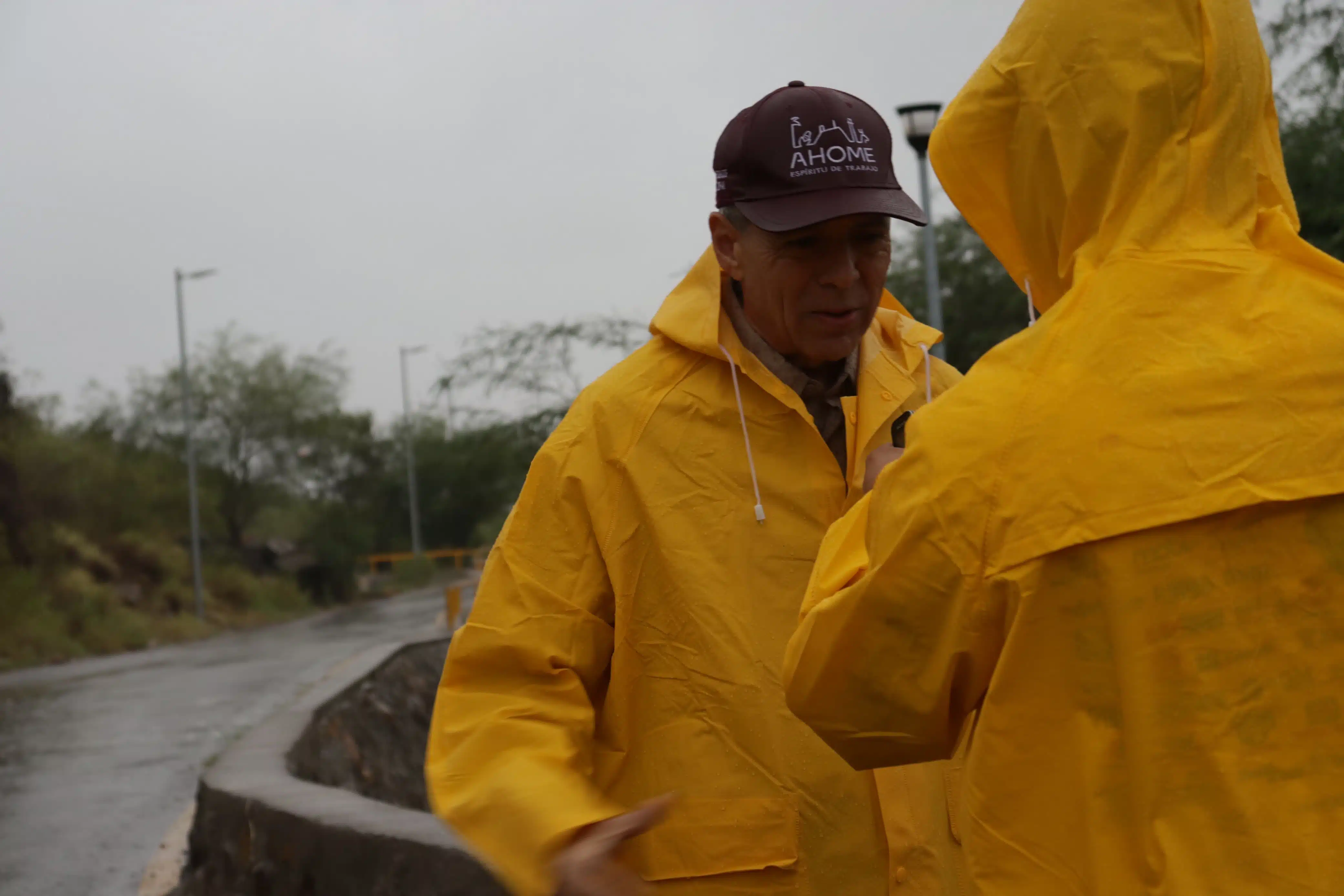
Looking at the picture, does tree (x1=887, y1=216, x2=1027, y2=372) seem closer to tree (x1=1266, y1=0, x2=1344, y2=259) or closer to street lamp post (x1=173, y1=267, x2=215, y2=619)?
tree (x1=1266, y1=0, x2=1344, y2=259)

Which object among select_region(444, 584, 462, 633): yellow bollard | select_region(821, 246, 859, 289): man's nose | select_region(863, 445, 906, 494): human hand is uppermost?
select_region(821, 246, 859, 289): man's nose

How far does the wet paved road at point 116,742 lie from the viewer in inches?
329

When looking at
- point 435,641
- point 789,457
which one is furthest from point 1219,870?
point 435,641

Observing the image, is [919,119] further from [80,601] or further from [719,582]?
[80,601]

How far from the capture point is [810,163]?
2.61 meters

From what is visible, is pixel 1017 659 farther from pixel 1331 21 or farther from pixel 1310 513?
pixel 1331 21

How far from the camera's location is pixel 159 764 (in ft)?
37.4

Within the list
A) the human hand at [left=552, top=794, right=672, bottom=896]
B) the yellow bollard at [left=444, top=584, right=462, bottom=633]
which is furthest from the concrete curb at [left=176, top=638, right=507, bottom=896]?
the yellow bollard at [left=444, top=584, right=462, bottom=633]

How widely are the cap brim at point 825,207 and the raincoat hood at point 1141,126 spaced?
0.70 m

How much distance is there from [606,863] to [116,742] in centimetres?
1170

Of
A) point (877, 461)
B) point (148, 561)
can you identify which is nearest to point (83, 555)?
point (148, 561)

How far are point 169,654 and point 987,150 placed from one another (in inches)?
958

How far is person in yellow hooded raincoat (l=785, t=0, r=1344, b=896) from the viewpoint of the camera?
160cm

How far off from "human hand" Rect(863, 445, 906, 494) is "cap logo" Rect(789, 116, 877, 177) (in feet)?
1.66
